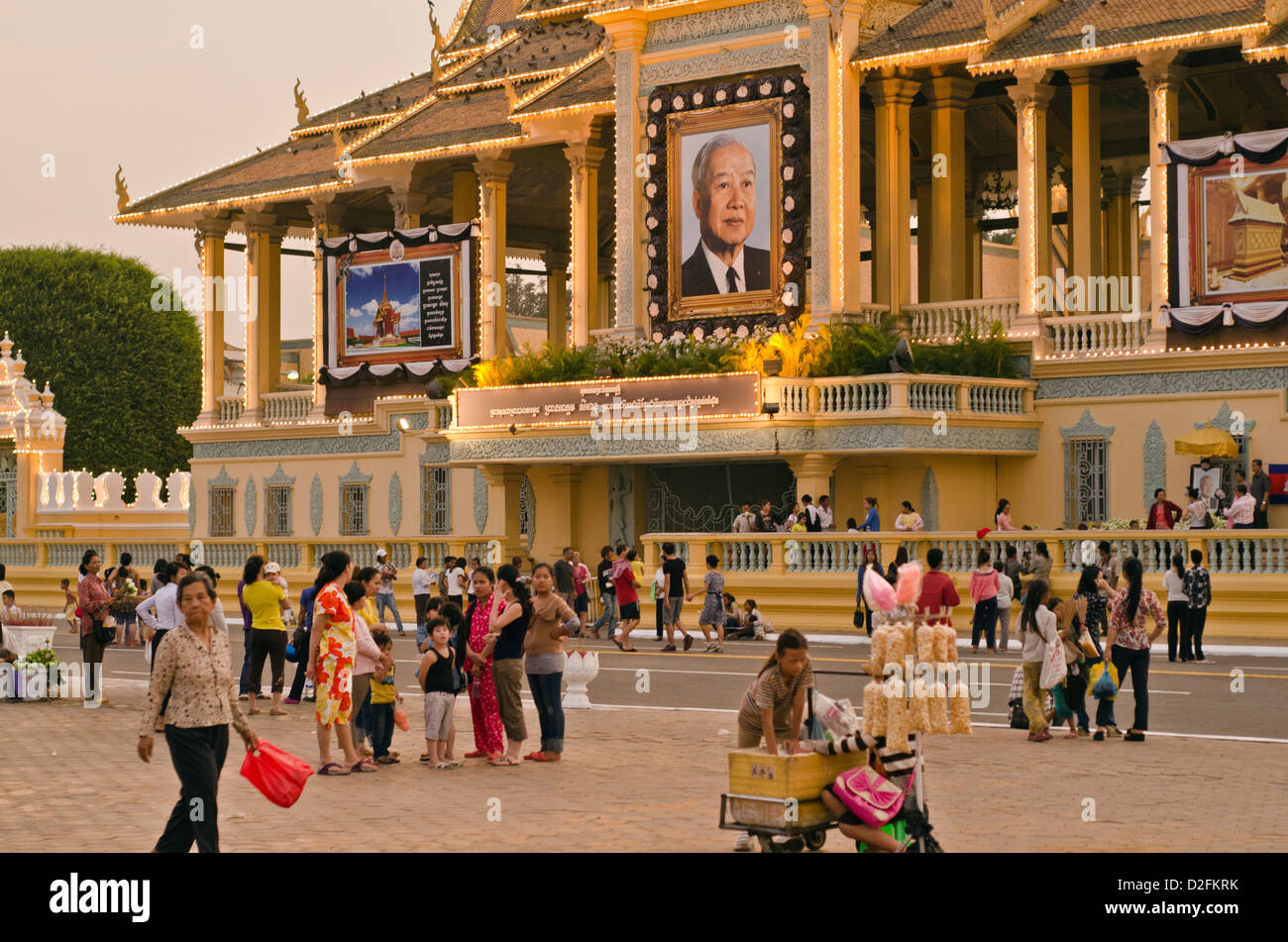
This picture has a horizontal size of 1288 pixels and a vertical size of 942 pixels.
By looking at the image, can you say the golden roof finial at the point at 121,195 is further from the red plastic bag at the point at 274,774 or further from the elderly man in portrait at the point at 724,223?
the red plastic bag at the point at 274,774

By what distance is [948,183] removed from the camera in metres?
41.9

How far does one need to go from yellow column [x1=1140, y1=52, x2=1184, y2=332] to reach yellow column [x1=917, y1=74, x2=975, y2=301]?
17.0 feet

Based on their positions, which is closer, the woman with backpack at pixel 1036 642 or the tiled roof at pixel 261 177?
the woman with backpack at pixel 1036 642

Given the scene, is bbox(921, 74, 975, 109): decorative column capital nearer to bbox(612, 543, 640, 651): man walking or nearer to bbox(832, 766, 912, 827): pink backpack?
bbox(612, 543, 640, 651): man walking

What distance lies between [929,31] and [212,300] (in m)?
21.6

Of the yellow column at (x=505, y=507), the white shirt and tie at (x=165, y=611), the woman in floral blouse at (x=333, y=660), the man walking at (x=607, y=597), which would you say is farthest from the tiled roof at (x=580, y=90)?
the woman in floral blouse at (x=333, y=660)

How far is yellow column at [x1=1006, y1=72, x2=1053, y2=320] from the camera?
3853 cm

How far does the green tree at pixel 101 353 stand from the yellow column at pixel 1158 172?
42087mm

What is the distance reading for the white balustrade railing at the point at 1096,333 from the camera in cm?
3709

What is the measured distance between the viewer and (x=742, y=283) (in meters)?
41.0

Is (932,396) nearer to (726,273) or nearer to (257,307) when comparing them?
(726,273)

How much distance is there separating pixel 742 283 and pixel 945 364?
5.08 meters
